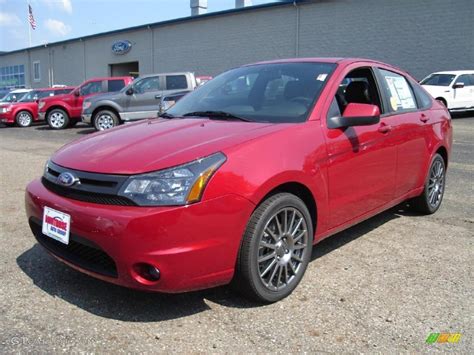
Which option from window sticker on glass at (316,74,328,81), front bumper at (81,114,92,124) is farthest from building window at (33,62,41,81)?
window sticker on glass at (316,74,328,81)

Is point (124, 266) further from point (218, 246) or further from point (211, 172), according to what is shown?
point (211, 172)

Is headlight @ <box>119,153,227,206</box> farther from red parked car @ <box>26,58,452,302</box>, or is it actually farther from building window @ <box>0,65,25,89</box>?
building window @ <box>0,65,25,89</box>

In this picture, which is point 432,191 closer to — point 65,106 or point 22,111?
point 65,106

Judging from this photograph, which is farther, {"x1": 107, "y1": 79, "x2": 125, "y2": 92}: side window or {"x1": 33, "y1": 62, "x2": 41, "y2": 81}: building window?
{"x1": 33, "y1": 62, "x2": 41, "y2": 81}: building window

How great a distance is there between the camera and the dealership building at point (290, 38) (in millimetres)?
19969

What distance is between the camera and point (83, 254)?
2822 millimetres

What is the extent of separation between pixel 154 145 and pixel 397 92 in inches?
104

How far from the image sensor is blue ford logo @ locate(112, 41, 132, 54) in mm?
34531

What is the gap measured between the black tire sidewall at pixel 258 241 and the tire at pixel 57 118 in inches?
596

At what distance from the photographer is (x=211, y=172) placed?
259cm

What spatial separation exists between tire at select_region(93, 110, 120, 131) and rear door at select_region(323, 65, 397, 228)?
11316mm

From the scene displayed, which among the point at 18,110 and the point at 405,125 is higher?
the point at 405,125

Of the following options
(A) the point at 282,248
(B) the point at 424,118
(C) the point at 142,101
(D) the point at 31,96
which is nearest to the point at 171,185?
(A) the point at 282,248

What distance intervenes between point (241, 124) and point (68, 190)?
3.98ft
